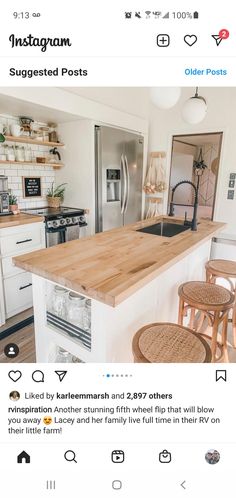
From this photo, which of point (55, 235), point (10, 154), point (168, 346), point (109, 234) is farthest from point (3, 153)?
point (168, 346)

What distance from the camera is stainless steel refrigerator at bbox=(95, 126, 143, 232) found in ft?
8.96

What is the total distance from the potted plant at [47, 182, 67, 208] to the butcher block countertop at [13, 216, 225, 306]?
1.45 m

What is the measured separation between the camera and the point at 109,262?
1119 mm

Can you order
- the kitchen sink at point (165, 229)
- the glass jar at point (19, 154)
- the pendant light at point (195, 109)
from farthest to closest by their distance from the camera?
the glass jar at point (19, 154), the kitchen sink at point (165, 229), the pendant light at point (195, 109)

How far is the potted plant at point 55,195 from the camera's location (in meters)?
2.89

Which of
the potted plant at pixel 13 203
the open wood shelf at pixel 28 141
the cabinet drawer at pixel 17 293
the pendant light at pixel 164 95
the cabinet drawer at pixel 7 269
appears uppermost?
the pendant light at pixel 164 95

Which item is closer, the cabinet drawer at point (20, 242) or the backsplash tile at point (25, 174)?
the cabinet drawer at point (20, 242)
